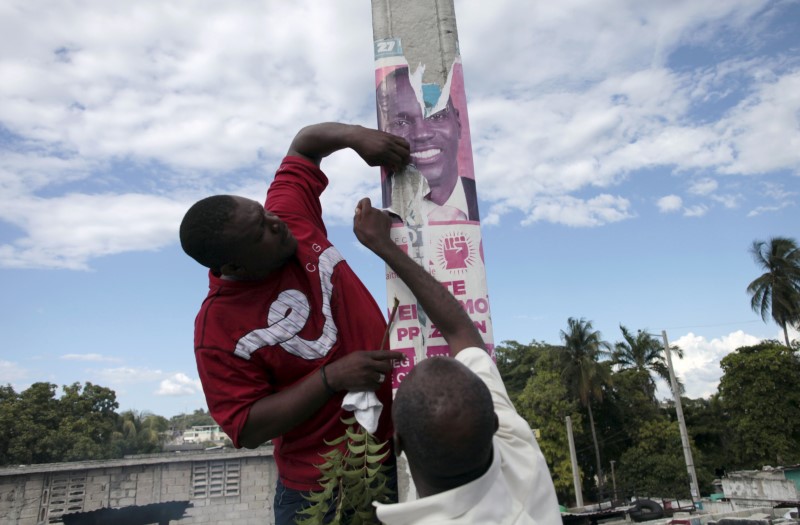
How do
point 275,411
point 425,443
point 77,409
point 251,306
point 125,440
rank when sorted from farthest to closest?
1. point 125,440
2. point 77,409
3. point 251,306
4. point 275,411
5. point 425,443

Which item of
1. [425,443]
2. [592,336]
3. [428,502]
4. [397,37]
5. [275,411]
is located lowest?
[428,502]

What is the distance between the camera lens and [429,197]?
2.30m

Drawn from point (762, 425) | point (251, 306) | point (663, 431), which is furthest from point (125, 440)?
point (251, 306)

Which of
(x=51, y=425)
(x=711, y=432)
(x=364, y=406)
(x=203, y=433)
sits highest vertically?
(x=203, y=433)

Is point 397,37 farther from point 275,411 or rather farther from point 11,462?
point 11,462

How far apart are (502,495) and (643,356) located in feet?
124

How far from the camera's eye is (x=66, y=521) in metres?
17.0

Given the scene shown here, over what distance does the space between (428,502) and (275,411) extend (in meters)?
0.75

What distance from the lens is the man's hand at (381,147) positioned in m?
2.25

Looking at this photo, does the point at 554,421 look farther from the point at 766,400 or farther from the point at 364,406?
the point at 364,406

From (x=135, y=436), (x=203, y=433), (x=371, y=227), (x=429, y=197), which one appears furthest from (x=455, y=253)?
(x=203, y=433)

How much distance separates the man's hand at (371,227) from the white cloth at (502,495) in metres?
0.69

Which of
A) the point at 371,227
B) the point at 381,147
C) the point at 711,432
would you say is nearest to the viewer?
the point at 371,227

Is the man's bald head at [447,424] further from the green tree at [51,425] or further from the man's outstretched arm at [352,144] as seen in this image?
the green tree at [51,425]
